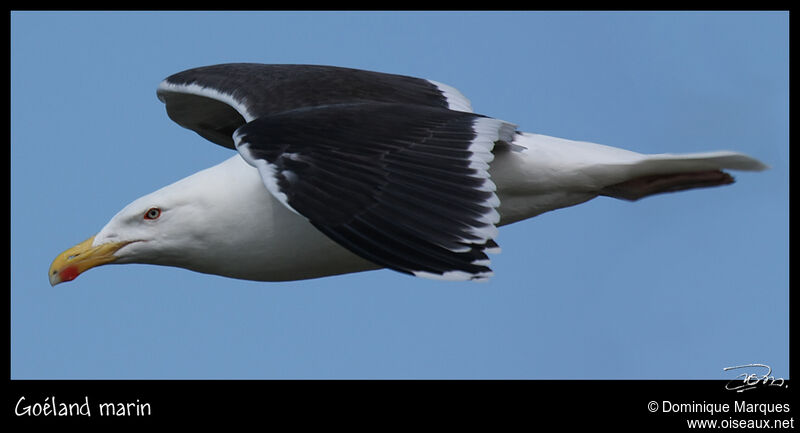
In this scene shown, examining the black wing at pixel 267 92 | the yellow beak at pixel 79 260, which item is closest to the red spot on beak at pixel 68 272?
the yellow beak at pixel 79 260

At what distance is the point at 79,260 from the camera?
7137 millimetres

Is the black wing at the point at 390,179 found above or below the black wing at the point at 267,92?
below

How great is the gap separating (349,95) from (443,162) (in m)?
1.75

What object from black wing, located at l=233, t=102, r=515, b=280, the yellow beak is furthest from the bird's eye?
black wing, located at l=233, t=102, r=515, b=280

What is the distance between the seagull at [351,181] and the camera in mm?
5746

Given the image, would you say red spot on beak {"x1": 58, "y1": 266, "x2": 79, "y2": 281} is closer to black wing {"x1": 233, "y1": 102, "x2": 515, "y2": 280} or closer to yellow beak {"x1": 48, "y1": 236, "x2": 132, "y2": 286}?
yellow beak {"x1": 48, "y1": 236, "x2": 132, "y2": 286}

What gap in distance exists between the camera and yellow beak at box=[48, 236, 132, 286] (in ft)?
23.4

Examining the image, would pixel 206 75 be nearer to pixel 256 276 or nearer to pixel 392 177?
pixel 256 276

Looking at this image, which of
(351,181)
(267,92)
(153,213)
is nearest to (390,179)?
(351,181)

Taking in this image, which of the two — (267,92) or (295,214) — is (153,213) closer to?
(295,214)

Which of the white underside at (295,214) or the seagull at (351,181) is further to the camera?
the white underside at (295,214)

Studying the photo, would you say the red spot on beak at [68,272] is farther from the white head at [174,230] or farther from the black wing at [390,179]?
the black wing at [390,179]

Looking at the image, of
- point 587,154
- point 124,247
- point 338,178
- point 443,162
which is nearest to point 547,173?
point 587,154

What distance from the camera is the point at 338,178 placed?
597 centimetres
